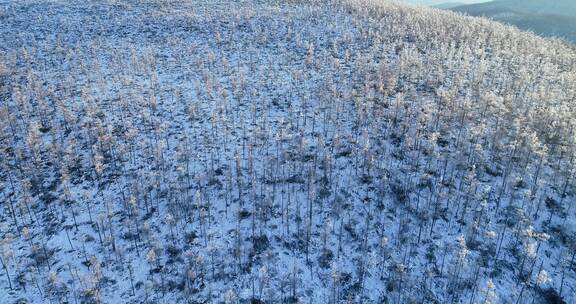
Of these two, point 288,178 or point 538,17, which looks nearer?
point 288,178

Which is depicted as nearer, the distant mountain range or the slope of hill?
the slope of hill

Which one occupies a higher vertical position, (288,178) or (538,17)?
(538,17)

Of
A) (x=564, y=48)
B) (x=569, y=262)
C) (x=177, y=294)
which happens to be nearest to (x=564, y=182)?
(x=569, y=262)

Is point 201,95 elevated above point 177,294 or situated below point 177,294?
above

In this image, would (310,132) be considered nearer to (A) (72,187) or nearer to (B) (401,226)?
(B) (401,226)

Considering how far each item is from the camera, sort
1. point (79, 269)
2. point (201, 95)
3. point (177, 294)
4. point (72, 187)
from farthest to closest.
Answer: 1. point (201, 95)
2. point (72, 187)
3. point (79, 269)
4. point (177, 294)

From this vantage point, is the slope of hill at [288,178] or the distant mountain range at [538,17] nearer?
the slope of hill at [288,178]

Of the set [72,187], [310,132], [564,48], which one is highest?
[564,48]

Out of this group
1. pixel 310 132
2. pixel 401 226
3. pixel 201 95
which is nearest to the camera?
pixel 401 226
